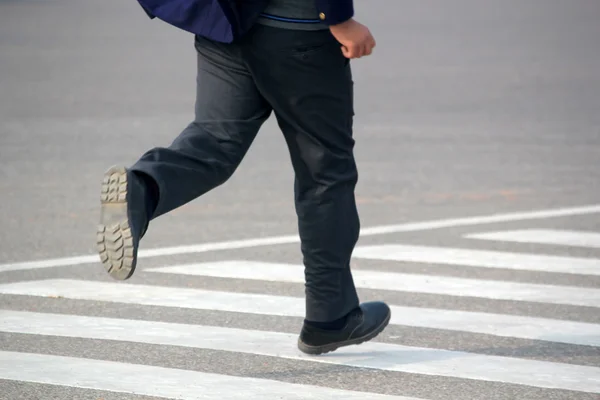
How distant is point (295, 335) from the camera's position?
235 inches

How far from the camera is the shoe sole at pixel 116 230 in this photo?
4754mm

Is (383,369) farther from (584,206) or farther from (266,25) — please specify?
(584,206)

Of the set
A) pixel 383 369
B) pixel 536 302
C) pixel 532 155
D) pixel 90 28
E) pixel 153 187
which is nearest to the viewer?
pixel 153 187

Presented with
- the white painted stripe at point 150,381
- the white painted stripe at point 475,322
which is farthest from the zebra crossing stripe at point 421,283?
the white painted stripe at point 150,381

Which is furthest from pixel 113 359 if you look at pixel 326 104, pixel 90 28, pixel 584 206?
pixel 90 28

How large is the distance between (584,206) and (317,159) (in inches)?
191

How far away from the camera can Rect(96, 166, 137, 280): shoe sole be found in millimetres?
4754

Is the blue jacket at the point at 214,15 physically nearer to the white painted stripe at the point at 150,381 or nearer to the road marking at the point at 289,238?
the white painted stripe at the point at 150,381

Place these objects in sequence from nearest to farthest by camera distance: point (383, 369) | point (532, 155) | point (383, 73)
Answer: point (383, 369) → point (532, 155) → point (383, 73)

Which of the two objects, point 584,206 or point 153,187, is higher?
point 153,187

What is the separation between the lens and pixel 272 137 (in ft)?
44.1

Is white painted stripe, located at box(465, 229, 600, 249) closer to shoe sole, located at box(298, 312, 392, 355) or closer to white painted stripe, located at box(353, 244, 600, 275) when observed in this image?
white painted stripe, located at box(353, 244, 600, 275)

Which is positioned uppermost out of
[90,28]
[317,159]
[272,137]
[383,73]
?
[317,159]

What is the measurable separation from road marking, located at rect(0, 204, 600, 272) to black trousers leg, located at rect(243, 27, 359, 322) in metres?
2.73
